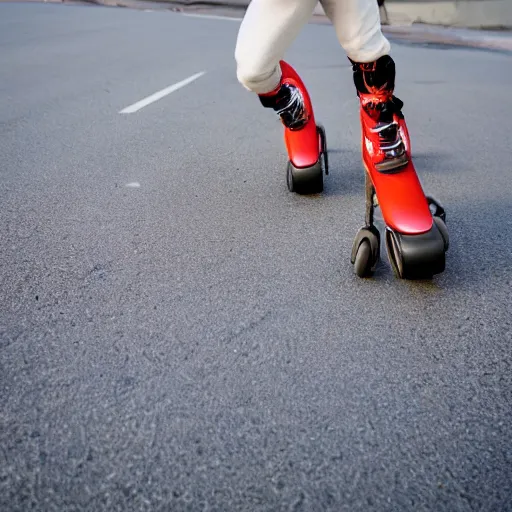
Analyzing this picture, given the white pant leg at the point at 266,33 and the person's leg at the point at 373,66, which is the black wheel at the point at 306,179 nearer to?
the white pant leg at the point at 266,33

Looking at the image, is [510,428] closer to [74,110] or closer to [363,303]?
[363,303]

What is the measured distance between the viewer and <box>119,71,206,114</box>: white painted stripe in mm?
6027

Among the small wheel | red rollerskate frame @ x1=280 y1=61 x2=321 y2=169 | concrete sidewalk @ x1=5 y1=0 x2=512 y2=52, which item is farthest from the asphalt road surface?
concrete sidewalk @ x1=5 y1=0 x2=512 y2=52

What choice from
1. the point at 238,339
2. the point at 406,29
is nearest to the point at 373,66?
the point at 238,339

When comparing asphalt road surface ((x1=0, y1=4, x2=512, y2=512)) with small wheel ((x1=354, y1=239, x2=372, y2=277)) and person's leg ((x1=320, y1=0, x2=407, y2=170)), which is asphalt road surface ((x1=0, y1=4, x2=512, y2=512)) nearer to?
small wheel ((x1=354, y1=239, x2=372, y2=277))

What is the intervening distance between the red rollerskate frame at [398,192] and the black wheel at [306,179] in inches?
31.0

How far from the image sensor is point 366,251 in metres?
2.46

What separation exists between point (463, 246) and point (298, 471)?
1.58 meters

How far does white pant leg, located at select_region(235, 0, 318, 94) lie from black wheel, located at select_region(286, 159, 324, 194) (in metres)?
0.67

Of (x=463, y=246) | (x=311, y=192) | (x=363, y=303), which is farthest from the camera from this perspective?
(x=311, y=192)

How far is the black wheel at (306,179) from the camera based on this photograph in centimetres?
337

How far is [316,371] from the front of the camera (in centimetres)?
192

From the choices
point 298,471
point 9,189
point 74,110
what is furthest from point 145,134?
point 298,471

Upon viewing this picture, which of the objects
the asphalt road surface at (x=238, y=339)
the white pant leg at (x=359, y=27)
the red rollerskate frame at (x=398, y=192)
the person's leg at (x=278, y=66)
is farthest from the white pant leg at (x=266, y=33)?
the asphalt road surface at (x=238, y=339)
